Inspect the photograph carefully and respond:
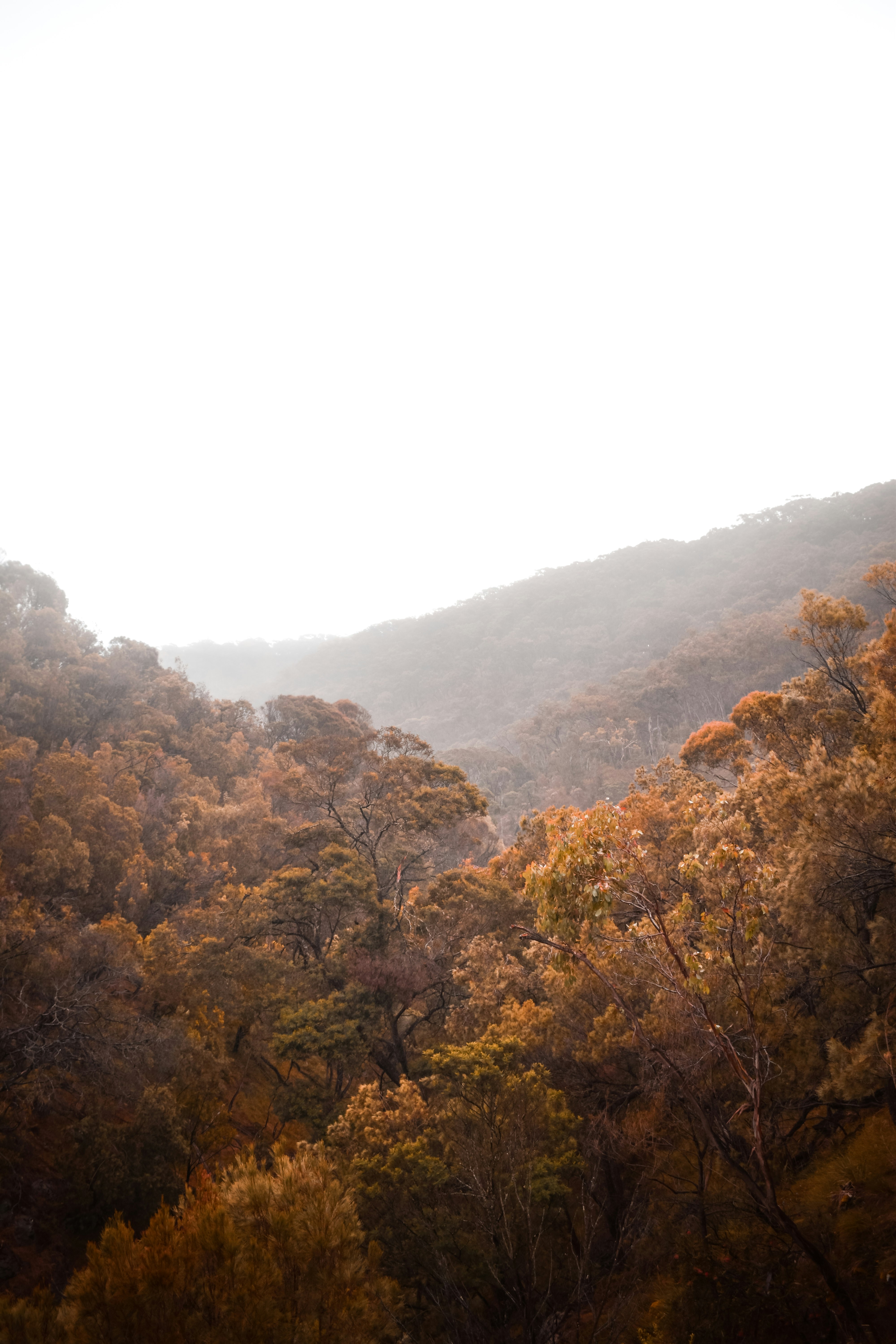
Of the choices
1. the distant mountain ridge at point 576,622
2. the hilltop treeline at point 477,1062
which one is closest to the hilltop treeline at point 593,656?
the distant mountain ridge at point 576,622

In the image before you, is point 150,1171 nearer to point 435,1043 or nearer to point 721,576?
point 435,1043

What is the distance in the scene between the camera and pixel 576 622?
109312 mm

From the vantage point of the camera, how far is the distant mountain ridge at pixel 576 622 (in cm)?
8069

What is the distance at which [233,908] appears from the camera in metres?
18.8

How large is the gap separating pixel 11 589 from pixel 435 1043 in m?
43.4

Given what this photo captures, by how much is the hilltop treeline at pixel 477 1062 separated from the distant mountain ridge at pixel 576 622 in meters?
52.3

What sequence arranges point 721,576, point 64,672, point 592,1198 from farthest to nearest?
point 721,576, point 64,672, point 592,1198

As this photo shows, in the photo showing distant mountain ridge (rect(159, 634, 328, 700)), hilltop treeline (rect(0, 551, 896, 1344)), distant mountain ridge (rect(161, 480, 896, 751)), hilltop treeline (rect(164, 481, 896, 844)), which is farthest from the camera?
distant mountain ridge (rect(159, 634, 328, 700))

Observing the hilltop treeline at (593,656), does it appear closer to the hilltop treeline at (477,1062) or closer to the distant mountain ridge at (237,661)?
the distant mountain ridge at (237,661)

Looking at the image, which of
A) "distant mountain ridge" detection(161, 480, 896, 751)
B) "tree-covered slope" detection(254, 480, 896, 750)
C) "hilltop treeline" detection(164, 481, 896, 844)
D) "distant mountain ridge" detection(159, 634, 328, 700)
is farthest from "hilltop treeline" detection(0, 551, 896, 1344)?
"distant mountain ridge" detection(159, 634, 328, 700)

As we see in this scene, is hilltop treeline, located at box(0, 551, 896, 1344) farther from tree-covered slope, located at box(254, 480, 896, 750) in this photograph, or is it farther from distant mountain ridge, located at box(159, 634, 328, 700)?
distant mountain ridge, located at box(159, 634, 328, 700)

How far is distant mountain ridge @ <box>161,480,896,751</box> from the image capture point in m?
80.7

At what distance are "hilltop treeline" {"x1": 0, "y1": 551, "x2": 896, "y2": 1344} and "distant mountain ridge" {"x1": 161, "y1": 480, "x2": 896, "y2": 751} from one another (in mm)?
52325

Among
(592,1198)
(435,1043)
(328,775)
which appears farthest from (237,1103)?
(592,1198)
